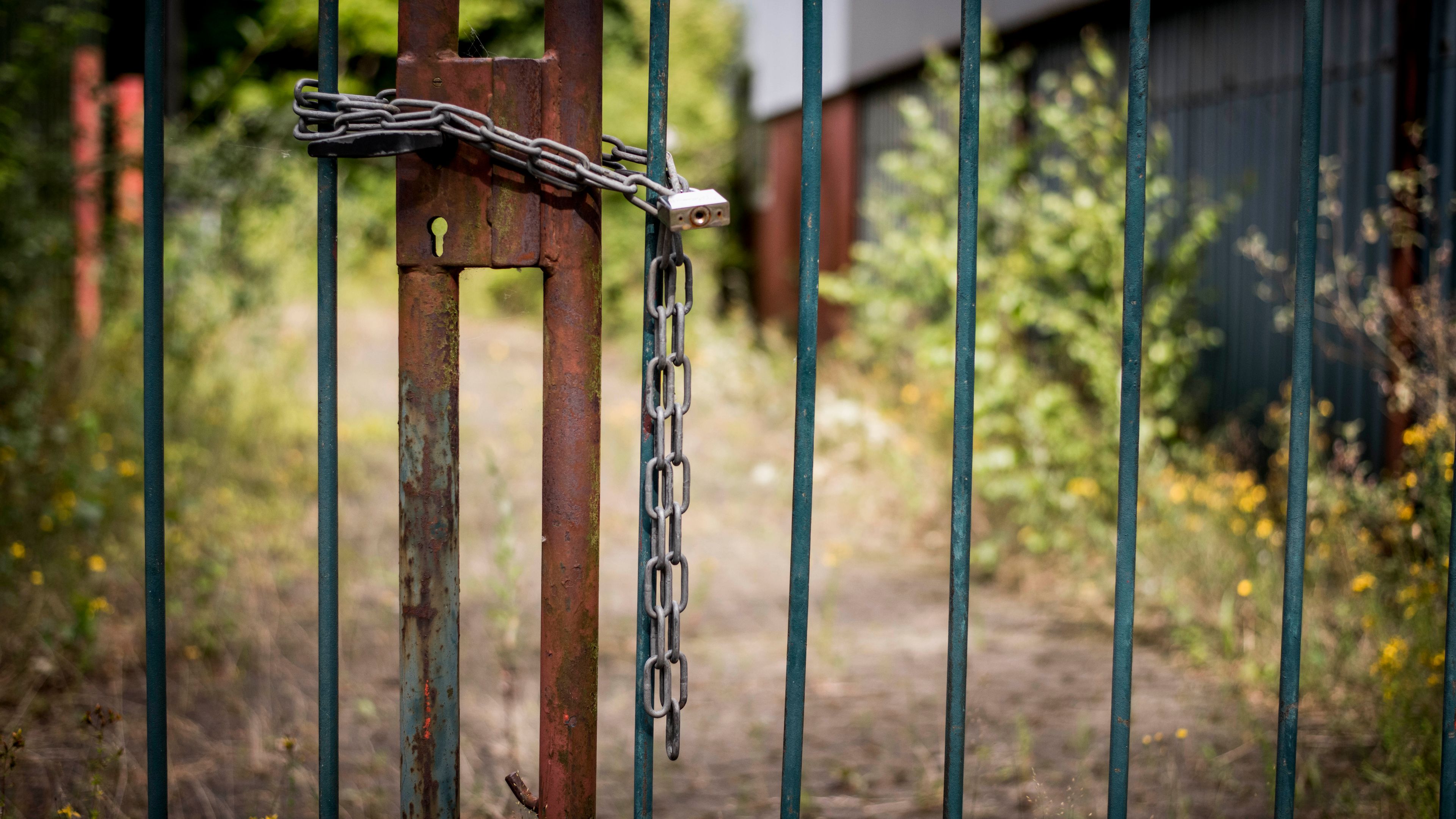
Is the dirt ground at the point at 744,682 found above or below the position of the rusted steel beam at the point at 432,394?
below

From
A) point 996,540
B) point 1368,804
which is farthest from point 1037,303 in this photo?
point 1368,804

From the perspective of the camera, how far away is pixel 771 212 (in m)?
11.9

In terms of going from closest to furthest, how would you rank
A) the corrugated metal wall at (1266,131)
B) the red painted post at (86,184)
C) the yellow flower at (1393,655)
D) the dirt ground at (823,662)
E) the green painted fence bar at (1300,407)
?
the green painted fence bar at (1300,407)
the yellow flower at (1393,655)
the dirt ground at (823,662)
the corrugated metal wall at (1266,131)
the red painted post at (86,184)

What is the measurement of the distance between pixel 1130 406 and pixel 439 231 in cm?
94

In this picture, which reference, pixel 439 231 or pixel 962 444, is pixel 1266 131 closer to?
pixel 962 444

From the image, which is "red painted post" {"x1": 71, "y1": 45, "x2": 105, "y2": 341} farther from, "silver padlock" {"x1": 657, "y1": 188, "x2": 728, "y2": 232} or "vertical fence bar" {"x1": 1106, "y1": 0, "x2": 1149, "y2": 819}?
"vertical fence bar" {"x1": 1106, "y1": 0, "x2": 1149, "y2": 819}

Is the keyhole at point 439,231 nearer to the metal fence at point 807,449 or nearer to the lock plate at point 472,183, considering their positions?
the lock plate at point 472,183

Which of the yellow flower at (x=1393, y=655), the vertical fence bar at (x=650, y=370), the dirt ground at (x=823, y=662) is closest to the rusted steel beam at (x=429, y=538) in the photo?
the vertical fence bar at (x=650, y=370)

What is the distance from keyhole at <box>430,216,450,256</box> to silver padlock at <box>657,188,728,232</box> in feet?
0.88

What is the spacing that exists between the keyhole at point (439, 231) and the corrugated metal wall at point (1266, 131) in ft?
Result: 14.4

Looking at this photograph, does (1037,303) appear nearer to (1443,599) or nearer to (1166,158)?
(1166,158)

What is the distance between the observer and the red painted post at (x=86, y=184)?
225 inches

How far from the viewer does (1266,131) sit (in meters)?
5.21

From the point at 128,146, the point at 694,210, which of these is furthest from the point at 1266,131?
the point at 128,146
